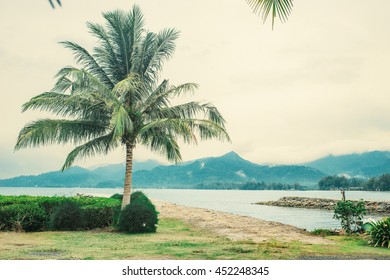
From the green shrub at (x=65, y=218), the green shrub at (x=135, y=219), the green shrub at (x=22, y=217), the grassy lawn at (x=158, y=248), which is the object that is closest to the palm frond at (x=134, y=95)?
the green shrub at (x=135, y=219)

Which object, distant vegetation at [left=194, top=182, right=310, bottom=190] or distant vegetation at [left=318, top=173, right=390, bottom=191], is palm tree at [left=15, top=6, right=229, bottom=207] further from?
distant vegetation at [left=194, top=182, right=310, bottom=190]

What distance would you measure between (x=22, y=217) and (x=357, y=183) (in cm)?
8642

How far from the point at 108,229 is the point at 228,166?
4364 inches

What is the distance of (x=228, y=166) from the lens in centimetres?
12875

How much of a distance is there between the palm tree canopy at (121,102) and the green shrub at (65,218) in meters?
2.27

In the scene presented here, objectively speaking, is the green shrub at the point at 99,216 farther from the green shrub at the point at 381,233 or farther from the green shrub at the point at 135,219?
the green shrub at the point at 381,233

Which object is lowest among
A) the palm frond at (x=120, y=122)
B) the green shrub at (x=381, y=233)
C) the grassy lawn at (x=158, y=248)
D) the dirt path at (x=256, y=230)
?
the dirt path at (x=256, y=230)

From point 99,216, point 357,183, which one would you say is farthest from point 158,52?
point 357,183

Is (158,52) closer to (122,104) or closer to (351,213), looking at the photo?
(122,104)

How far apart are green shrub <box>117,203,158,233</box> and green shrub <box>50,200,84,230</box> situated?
200 cm

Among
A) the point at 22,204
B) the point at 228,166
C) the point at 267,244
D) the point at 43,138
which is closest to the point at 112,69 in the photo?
the point at 43,138

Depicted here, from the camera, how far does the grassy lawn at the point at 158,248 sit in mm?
11805

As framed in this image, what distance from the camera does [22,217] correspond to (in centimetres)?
1791

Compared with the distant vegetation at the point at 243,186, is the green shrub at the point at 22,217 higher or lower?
lower
